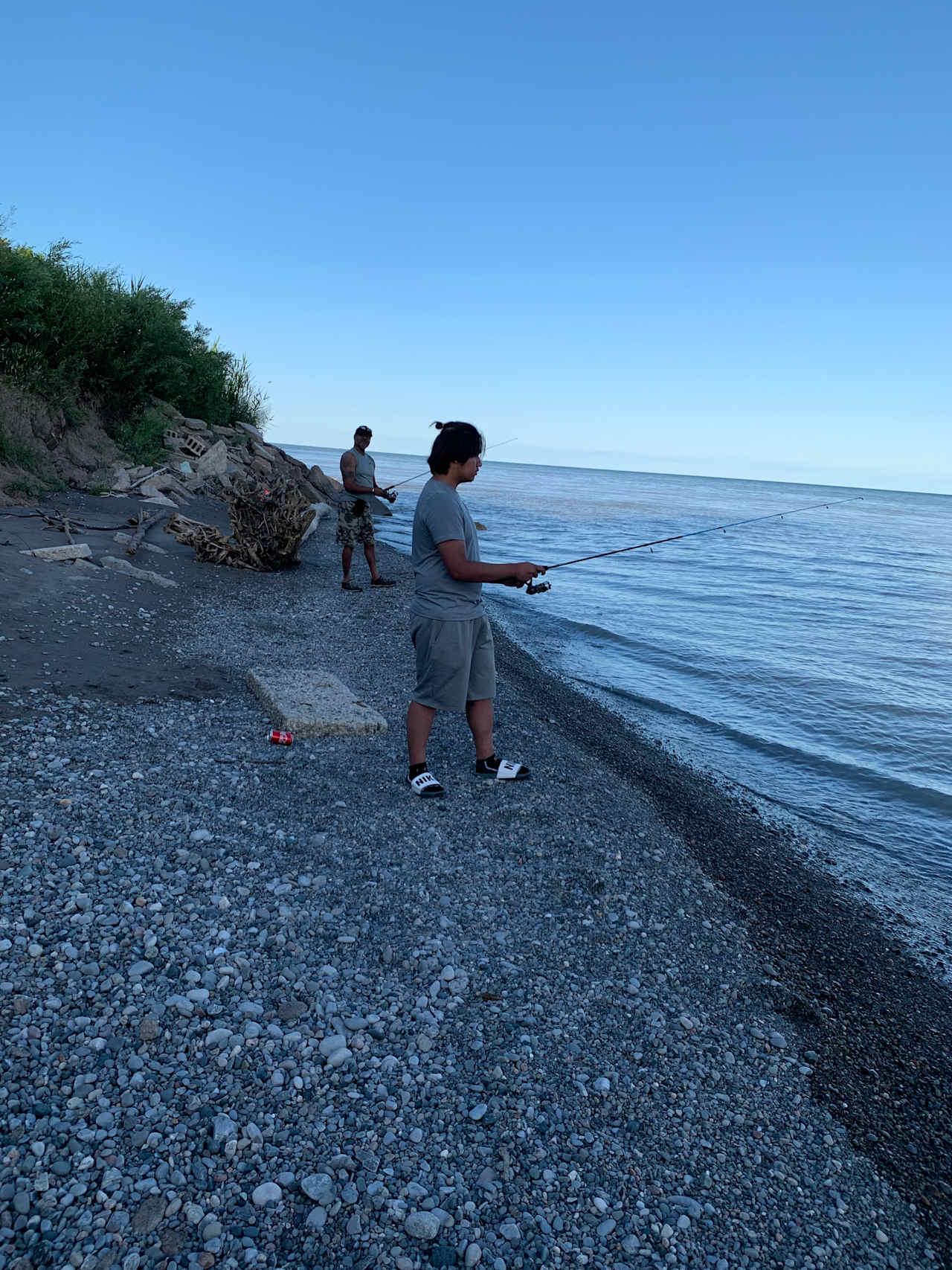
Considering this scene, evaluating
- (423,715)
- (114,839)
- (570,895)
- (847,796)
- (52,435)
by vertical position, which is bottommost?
(847,796)

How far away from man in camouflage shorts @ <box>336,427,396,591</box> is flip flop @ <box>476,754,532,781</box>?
5.73 meters

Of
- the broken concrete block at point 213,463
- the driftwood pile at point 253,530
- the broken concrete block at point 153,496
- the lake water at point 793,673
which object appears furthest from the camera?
the broken concrete block at point 213,463

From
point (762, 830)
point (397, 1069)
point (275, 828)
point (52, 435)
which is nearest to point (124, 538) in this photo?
point (52, 435)

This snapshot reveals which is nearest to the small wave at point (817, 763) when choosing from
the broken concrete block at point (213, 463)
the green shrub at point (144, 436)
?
the green shrub at point (144, 436)

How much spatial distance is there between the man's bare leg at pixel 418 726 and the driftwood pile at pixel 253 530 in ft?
25.9

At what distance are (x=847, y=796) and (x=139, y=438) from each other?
15.6 m

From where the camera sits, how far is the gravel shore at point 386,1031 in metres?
2.43

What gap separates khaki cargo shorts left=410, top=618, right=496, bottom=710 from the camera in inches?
194

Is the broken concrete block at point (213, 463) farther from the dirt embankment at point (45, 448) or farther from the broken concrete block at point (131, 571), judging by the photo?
the broken concrete block at point (131, 571)

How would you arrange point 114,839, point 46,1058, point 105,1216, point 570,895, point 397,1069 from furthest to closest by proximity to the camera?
1. point 570,895
2. point 114,839
3. point 397,1069
4. point 46,1058
5. point 105,1216

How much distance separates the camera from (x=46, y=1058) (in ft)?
9.04

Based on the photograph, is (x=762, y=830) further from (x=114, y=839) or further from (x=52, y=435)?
(x=52, y=435)

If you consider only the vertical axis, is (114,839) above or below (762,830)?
above

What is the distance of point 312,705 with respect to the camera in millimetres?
6266
